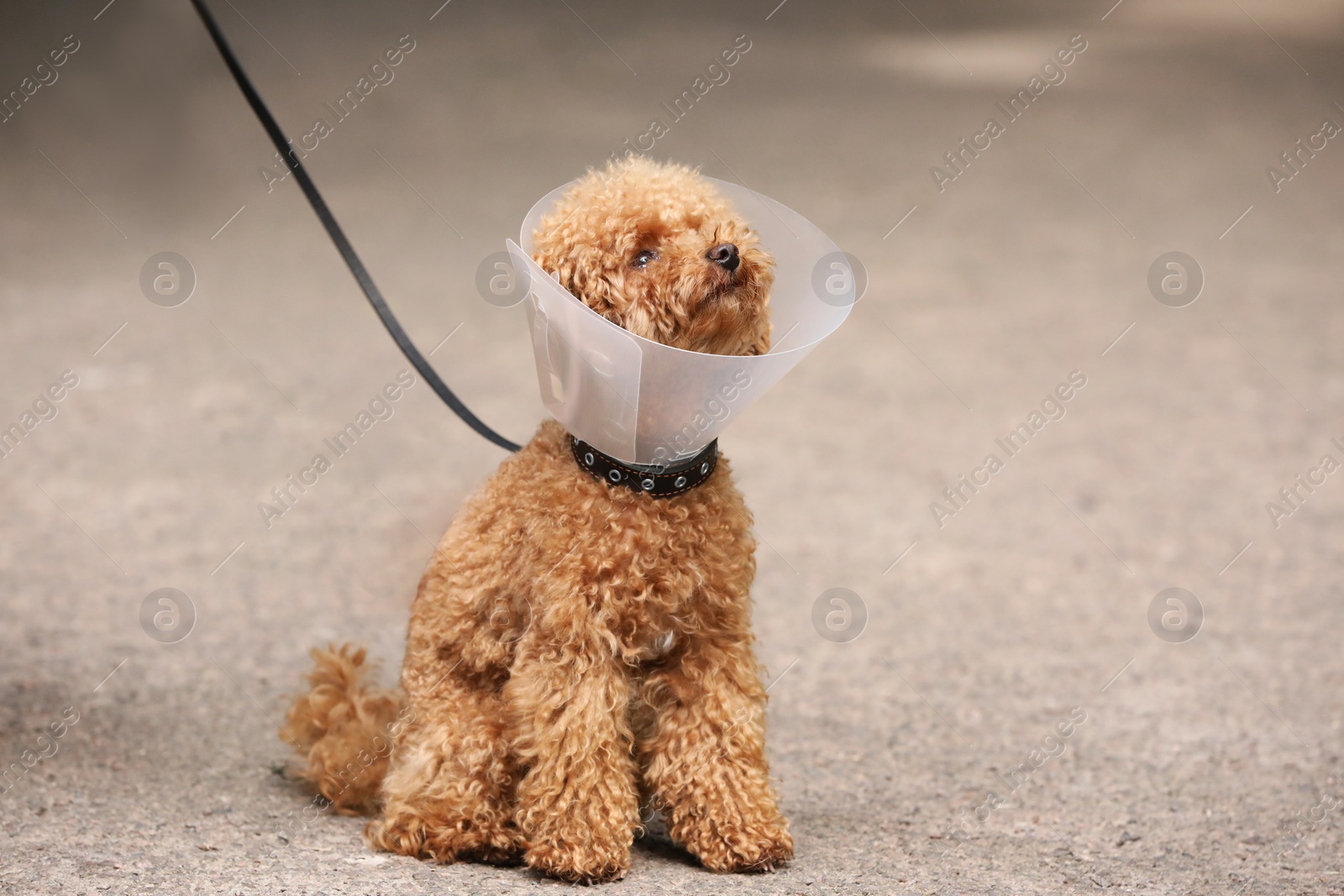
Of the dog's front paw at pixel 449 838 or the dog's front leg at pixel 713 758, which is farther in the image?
the dog's front paw at pixel 449 838

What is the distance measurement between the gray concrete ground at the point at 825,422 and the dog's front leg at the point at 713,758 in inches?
5.4

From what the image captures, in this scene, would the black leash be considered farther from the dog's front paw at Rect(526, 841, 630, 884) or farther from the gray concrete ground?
the dog's front paw at Rect(526, 841, 630, 884)

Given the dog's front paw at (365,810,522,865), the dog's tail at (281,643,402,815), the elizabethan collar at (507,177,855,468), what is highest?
the elizabethan collar at (507,177,855,468)

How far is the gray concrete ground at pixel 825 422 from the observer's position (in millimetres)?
4777

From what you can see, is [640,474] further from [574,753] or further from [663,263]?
[574,753]

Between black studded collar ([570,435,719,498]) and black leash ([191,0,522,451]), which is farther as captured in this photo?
black leash ([191,0,522,451])

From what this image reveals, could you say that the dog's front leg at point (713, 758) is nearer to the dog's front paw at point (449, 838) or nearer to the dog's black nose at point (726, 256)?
the dog's front paw at point (449, 838)

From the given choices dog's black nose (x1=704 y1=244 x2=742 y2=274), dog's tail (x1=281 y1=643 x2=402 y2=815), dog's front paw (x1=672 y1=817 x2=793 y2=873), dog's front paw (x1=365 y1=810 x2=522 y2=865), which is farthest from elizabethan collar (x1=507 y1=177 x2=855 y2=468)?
dog's tail (x1=281 y1=643 x2=402 y2=815)

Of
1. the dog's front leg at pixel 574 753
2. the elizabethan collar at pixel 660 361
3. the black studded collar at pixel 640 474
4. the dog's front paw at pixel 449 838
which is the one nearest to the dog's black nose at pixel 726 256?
the elizabethan collar at pixel 660 361

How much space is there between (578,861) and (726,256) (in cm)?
176

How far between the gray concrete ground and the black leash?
34.9 inches

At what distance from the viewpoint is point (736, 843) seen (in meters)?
3.68

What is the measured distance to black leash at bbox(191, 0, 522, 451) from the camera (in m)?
4.33

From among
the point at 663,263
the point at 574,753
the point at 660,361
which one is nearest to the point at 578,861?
the point at 574,753
